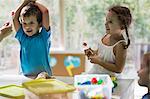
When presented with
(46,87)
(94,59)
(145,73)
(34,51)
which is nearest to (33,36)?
(34,51)

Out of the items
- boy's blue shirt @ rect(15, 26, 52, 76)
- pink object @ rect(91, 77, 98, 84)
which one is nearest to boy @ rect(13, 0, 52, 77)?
boy's blue shirt @ rect(15, 26, 52, 76)

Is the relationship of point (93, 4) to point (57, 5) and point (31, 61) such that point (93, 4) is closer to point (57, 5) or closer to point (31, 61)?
point (57, 5)

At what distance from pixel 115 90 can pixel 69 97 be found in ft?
0.89

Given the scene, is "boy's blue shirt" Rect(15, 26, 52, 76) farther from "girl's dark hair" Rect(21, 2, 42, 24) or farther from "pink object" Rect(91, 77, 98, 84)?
"pink object" Rect(91, 77, 98, 84)

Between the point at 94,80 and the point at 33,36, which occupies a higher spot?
the point at 33,36

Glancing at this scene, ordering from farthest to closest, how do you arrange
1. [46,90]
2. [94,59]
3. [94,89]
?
[94,59] < [94,89] < [46,90]

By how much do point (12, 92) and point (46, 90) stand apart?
4.9 inches

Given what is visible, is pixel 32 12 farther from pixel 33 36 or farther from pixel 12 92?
pixel 12 92

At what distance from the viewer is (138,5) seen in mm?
2678

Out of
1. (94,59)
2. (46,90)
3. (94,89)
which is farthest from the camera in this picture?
(94,59)

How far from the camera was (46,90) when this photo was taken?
1041 millimetres

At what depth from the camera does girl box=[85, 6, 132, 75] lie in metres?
1.45

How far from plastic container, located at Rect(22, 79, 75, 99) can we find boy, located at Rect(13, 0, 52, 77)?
365mm

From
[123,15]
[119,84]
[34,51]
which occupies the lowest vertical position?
[119,84]
